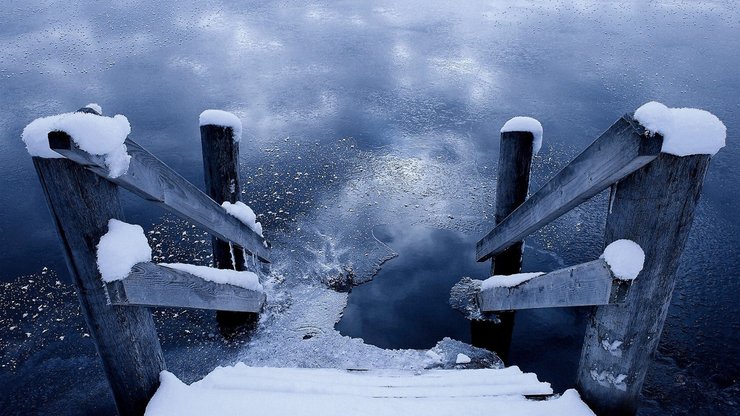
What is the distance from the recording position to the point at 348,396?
2664 millimetres

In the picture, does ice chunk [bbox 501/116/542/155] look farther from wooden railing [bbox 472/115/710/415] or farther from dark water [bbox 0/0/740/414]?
dark water [bbox 0/0/740/414]

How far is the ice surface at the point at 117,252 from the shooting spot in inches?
79.7

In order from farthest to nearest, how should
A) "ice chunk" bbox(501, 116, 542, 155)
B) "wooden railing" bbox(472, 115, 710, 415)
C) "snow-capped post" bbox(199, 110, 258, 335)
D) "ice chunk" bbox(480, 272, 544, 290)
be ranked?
1. "snow-capped post" bbox(199, 110, 258, 335)
2. "ice chunk" bbox(501, 116, 542, 155)
3. "ice chunk" bbox(480, 272, 544, 290)
4. "wooden railing" bbox(472, 115, 710, 415)

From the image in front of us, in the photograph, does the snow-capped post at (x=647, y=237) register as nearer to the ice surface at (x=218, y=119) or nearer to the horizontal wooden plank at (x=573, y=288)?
the horizontal wooden plank at (x=573, y=288)

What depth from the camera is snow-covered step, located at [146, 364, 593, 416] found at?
2.51 metres

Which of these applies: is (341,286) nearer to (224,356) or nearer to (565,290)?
(224,356)

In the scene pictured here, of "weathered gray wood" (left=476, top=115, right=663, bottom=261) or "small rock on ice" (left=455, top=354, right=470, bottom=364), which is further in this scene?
"small rock on ice" (left=455, top=354, right=470, bottom=364)

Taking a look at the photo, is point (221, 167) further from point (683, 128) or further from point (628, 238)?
point (683, 128)

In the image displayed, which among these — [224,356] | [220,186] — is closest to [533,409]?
[224,356]

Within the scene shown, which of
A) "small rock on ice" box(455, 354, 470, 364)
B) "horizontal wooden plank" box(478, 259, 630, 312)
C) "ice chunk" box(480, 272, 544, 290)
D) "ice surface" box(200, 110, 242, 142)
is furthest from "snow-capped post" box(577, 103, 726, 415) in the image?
"ice surface" box(200, 110, 242, 142)

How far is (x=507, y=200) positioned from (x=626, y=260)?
219 centimetres

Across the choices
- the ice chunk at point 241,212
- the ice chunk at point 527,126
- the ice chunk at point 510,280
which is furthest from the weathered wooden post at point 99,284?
the ice chunk at point 527,126

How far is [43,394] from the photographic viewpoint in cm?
398

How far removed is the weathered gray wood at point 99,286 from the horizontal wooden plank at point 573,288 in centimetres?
212
